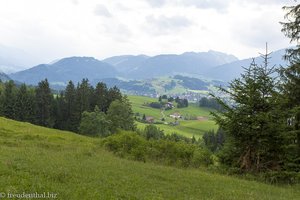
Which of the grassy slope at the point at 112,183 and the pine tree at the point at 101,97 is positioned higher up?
the pine tree at the point at 101,97

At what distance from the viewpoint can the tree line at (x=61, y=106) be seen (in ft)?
335

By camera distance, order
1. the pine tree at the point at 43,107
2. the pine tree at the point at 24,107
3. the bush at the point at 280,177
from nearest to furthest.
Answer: the bush at the point at 280,177, the pine tree at the point at 24,107, the pine tree at the point at 43,107

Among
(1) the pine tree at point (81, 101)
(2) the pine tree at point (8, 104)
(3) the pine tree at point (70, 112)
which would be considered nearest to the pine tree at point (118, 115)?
(1) the pine tree at point (81, 101)

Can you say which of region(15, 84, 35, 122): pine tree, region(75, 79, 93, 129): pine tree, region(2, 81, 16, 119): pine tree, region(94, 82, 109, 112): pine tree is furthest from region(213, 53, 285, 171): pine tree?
region(94, 82, 109, 112): pine tree

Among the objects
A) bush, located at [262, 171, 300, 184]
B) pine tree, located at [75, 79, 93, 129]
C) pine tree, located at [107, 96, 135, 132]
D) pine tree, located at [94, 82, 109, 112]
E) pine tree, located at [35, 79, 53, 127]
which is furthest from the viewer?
pine tree, located at [94, 82, 109, 112]

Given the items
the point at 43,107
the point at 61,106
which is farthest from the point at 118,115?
the point at 43,107

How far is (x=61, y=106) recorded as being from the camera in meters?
114

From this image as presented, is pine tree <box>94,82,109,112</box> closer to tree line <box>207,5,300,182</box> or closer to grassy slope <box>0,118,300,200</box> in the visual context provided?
tree line <box>207,5,300,182</box>

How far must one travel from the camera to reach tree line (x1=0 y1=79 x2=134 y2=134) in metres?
102

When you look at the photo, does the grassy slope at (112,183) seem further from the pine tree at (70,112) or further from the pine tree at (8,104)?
the pine tree at (70,112)

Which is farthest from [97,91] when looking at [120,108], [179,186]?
[179,186]

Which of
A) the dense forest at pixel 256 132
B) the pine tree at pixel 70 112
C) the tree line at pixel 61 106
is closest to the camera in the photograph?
the dense forest at pixel 256 132

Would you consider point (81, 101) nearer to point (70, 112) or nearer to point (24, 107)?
point (70, 112)

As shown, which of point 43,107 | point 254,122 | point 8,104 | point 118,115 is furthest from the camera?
point 43,107
